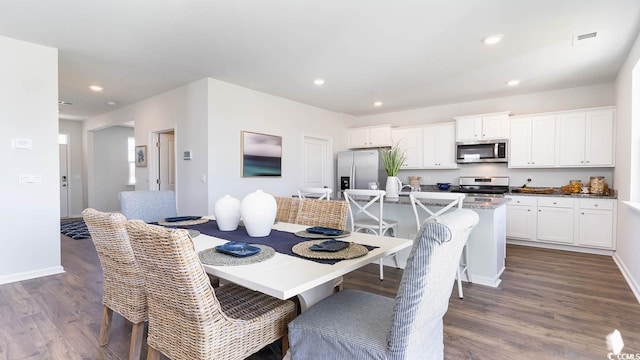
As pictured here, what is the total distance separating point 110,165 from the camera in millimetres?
8023

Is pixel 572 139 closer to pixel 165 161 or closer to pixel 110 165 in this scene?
pixel 165 161

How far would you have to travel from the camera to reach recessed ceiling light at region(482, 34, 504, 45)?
304cm

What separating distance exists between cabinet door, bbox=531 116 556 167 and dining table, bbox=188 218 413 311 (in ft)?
14.0

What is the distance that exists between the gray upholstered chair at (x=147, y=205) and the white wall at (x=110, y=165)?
20.7 ft

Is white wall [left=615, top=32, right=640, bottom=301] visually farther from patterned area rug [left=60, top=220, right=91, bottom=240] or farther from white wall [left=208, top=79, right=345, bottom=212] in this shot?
patterned area rug [left=60, top=220, right=91, bottom=240]

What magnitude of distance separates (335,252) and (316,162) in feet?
15.9

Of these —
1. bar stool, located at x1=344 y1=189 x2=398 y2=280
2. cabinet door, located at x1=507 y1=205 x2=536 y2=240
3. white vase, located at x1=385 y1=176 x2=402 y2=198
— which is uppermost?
white vase, located at x1=385 y1=176 x2=402 y2=198

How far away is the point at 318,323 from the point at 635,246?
3473mm

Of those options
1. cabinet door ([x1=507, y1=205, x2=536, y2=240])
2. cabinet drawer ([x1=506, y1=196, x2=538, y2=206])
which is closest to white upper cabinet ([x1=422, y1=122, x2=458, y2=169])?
cabinet drawer ([x1=506, y1=196, x2=538, y2=206])

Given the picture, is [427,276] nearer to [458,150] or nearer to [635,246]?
[635,246]

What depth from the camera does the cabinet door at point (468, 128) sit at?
→ 5.39 metres

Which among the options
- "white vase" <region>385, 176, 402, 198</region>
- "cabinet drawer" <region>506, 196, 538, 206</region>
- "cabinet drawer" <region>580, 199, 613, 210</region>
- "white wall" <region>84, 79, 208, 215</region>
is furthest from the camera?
"cabinet drawer" <region>506, 196, 538, 206</region>

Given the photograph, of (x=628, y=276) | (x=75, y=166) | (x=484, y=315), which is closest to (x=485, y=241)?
(x=484, y=315)

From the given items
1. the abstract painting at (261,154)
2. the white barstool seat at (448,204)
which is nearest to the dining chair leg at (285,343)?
the white barstool seat at (448,204)
